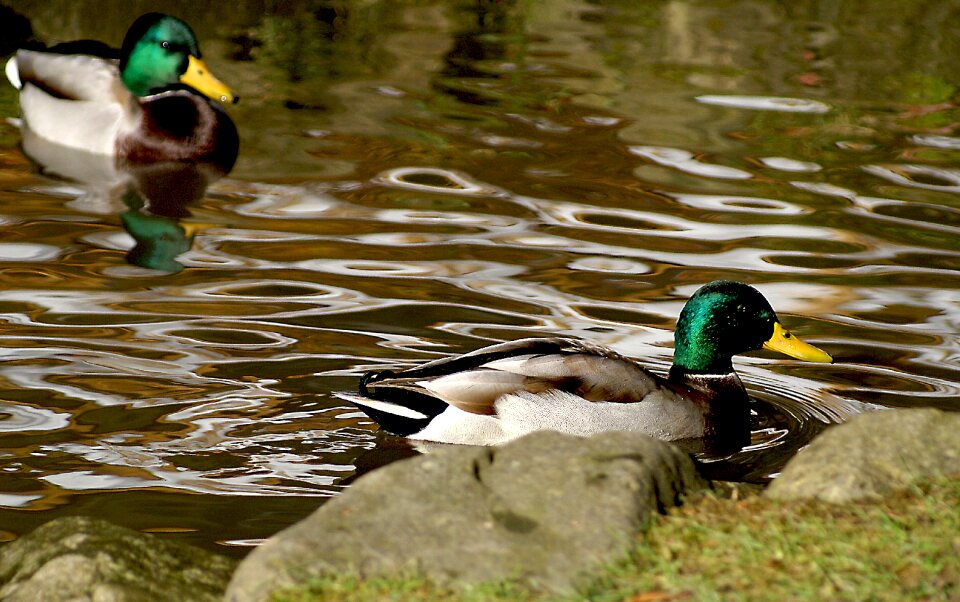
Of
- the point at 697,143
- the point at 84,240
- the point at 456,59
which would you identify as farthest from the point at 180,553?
the point at 456,59

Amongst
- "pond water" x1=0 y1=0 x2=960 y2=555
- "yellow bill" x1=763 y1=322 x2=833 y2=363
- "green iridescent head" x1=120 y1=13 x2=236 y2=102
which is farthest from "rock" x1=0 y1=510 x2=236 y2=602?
"green iridescent head" x1=120 y1=13 x2=236 y2=102

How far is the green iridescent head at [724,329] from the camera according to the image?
6258mm

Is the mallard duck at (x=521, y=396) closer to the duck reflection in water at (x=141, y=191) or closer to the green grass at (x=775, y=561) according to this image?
the green grass at (x=775, y=561)

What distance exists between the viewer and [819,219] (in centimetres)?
909

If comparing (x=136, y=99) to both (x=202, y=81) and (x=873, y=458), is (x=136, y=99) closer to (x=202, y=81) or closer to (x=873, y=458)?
(x=202, y=81)

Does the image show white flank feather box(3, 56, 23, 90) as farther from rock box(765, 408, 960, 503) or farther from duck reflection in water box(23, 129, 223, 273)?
rock box(765, 408, 960, 503)

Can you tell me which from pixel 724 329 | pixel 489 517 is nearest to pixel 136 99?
pixel 724 329

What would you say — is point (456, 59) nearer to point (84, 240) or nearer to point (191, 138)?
point (191, 138)

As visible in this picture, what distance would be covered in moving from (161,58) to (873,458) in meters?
8.12

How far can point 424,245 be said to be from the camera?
328 inches

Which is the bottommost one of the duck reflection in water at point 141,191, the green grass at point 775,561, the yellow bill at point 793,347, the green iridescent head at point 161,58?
the duck reflection in water at point 141,191

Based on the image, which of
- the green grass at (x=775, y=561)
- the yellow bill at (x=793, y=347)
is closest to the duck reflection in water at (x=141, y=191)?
the yellow bill at (x=793, y=347)

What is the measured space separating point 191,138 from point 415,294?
3.69m

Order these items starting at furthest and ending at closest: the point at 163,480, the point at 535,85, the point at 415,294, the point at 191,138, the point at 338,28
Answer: the point at 338,28, the point at 535,85, the point at 191,138, the point at 415,294, the point at 163,480
